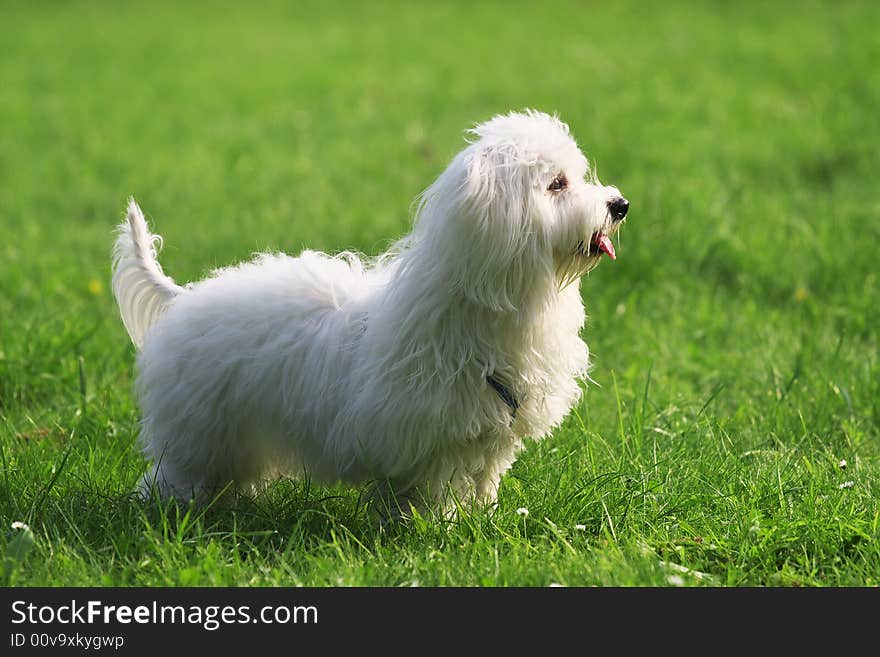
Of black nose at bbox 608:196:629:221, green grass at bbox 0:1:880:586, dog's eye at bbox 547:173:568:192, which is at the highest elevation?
dog's eye at bbox 547:173:568:192

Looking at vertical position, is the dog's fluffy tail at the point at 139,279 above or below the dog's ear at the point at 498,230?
below

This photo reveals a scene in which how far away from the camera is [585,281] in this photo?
21.5 feet

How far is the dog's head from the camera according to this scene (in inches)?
140

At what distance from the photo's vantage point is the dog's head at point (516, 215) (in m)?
3.55

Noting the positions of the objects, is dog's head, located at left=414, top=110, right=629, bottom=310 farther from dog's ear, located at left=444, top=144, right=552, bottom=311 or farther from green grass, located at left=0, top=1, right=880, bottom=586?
green grass, located at left=0, top=1, right=880, bottom=586

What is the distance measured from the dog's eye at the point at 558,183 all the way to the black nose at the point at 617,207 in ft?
0.53

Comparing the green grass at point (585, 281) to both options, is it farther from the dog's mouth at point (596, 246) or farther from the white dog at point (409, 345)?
the dog's mouth at point (596, 246)

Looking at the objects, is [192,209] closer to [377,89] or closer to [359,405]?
[377,89]

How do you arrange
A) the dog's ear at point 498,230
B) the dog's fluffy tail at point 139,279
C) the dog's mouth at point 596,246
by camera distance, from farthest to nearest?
the dog's fluffy tail at point 139,279, the dog's mouth at point 596,246, the dog's ear at point 498,230

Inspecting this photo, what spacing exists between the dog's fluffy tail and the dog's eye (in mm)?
1526

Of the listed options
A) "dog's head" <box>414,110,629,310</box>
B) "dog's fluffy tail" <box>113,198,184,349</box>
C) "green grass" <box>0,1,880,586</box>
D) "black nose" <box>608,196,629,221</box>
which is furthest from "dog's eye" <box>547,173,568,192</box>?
"dog's fluffy tail" <box>113,198,184,349</box>

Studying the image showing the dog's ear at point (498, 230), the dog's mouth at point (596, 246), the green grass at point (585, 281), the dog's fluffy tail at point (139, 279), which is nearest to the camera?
the dog's ear at point (498, 230)

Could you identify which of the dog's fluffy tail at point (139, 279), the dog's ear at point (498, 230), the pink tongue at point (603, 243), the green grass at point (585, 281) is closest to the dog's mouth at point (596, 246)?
the pink tongue at point (603, 243)
